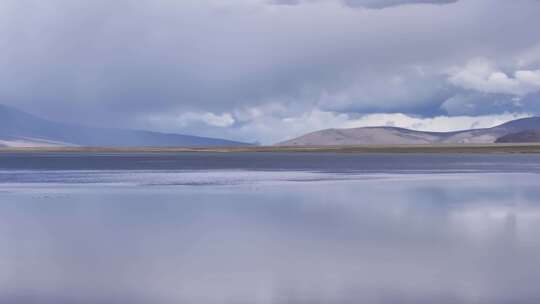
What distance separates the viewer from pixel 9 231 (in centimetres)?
2389

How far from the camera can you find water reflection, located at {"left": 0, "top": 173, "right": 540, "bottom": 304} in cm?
1418

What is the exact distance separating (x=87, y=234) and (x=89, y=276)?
7.64m

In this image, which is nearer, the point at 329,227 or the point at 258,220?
the point at 329,227

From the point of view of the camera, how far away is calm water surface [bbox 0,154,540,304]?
14172 mm

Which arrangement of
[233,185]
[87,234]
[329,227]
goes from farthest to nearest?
1. [233,185]
2. [329,227]
3. [87,234]

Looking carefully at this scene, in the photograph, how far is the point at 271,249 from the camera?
1980 cm

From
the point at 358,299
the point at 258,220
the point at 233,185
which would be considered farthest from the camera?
the point at 233,185

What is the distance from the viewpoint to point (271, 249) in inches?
779

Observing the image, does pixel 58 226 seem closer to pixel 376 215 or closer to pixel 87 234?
pixel 87 234

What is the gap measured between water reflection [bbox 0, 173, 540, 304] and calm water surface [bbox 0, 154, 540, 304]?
0.04m

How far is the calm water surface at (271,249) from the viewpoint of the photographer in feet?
46.5

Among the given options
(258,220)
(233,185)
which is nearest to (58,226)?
(258,220)

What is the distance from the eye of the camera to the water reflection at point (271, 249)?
14.2 m

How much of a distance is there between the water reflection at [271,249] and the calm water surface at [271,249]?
41 millimetres
